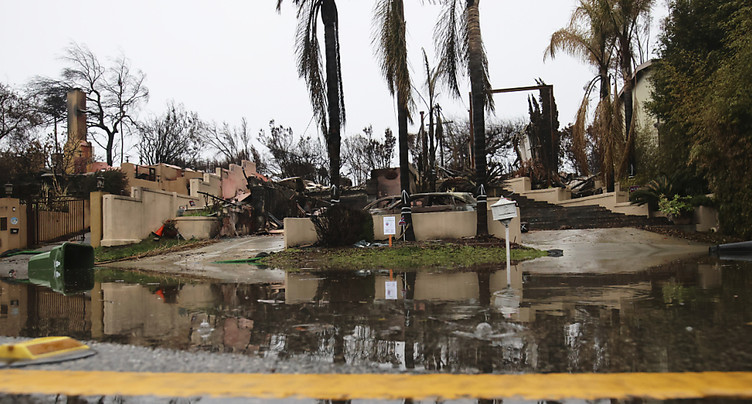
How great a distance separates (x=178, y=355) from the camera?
360 cm

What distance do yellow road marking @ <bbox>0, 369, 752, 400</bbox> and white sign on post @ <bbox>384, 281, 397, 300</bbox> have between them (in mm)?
3391

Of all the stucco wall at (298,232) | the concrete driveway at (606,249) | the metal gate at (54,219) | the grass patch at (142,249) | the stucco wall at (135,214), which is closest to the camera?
the concrete driveway at (606,249)

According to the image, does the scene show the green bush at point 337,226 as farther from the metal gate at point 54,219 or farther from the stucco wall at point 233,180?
the stucco wall at point 233,180

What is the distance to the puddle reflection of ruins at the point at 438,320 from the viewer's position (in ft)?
11.1

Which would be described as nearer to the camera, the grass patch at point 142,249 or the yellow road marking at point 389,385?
the yellow road marking at point 389,385

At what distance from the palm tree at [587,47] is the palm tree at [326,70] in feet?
39.1

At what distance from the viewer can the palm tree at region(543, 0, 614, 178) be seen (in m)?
21.2

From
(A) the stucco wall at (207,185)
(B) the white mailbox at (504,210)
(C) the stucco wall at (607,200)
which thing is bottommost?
(B) the white mailbox at (504,210)

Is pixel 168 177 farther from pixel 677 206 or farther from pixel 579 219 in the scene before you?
pixel 677 206

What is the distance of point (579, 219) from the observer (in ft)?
70.1

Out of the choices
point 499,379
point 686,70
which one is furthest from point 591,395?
point 686,70

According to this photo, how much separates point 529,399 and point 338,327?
229 cm

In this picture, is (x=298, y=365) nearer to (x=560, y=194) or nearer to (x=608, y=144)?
(x=608, y=144)

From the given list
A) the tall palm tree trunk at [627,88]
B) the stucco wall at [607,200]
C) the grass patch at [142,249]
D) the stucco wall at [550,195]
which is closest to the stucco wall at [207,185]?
the grass patch at [142,249]
